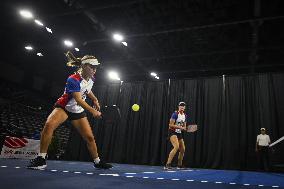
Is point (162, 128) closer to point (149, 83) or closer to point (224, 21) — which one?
point (149, 83)

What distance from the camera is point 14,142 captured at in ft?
29.6

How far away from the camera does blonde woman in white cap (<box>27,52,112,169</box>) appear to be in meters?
3.91

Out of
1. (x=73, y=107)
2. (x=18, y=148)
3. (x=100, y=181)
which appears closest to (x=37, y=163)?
(x=73, y=107)

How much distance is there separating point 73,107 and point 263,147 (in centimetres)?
727

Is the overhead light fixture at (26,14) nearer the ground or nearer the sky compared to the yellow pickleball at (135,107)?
nearer the sky

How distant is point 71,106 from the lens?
414 cm

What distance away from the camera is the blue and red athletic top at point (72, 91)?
13.2 ft

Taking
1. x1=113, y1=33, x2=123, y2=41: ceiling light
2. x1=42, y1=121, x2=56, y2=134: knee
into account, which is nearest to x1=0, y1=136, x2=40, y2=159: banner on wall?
x1=113, y1=33, x2=123, y2=41: ceiling light

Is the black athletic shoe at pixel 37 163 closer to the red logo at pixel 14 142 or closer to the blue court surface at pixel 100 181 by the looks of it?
the blue court surface at pixel 100 181

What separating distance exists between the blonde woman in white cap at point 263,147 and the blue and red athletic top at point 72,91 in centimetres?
705

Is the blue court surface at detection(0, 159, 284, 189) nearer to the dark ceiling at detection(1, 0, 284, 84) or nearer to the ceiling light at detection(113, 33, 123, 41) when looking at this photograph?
the dark ceiling at detection(1, 0, 284, 84)

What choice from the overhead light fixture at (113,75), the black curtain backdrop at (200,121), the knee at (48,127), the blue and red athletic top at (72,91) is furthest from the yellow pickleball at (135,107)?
the knee at (48,127)

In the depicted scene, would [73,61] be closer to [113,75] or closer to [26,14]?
[26,14]

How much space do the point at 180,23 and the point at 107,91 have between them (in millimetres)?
5424
